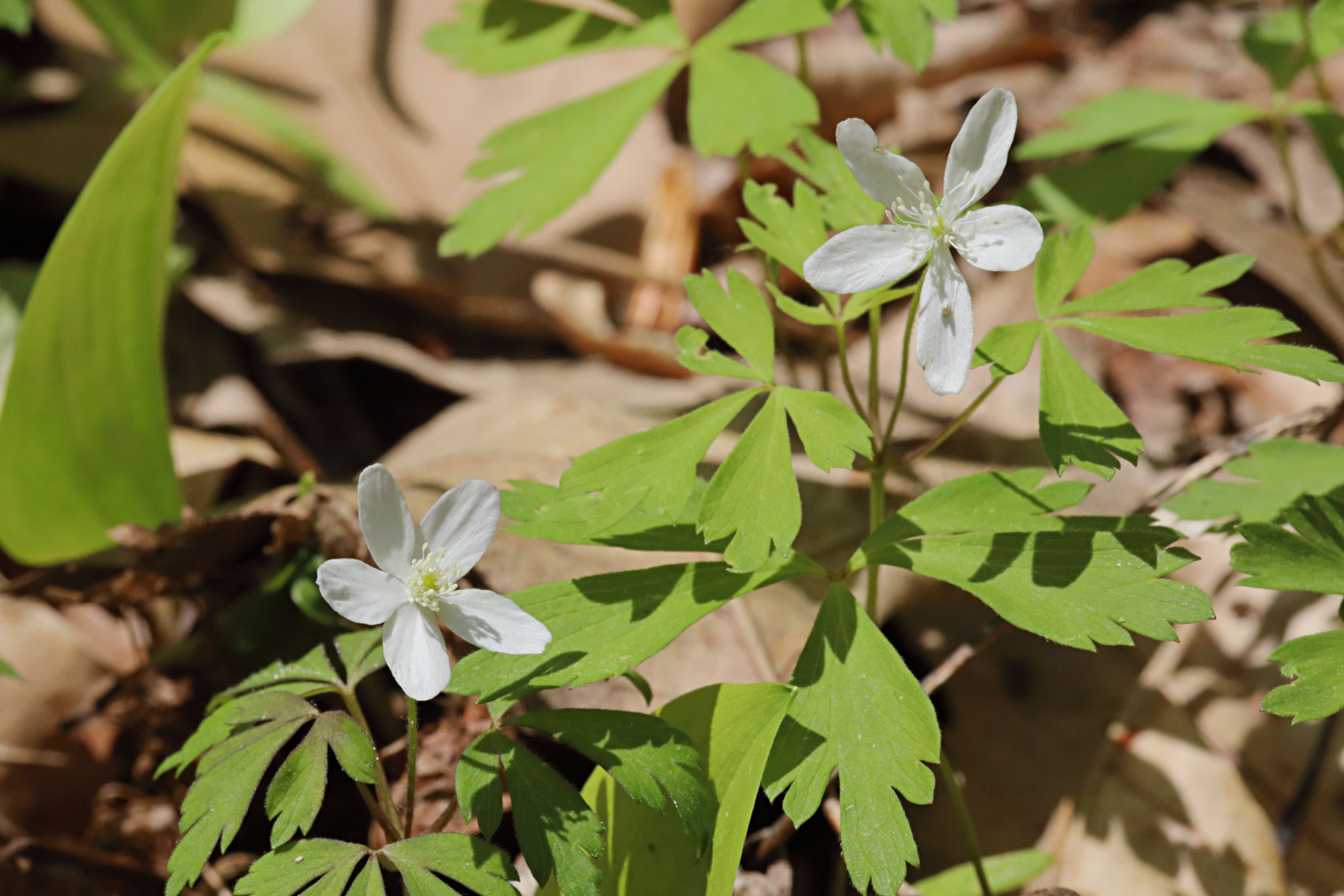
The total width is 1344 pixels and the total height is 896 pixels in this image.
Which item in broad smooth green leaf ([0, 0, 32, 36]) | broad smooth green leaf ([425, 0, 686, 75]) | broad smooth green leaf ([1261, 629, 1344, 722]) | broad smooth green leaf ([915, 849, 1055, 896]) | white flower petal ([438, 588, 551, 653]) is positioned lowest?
broad smooth green leaf ([915, 849, 1055, 896])

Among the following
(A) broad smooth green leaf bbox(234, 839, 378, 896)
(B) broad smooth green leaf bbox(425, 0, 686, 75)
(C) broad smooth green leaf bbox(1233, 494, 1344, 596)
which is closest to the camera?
(A) broad smooth green leaf bbox(234, 839, 378, 896)

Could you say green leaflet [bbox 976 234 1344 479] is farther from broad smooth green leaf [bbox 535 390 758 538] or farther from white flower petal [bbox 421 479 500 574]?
white flower petal [bbox 421 479 500 574]

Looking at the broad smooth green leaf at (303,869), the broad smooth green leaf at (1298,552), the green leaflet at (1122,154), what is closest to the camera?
the broad smooth green leaf at (303,869)

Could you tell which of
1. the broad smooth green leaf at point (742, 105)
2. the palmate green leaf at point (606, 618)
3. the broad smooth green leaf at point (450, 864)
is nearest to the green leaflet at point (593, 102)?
the broad smooth green leaf at point (742, 105)

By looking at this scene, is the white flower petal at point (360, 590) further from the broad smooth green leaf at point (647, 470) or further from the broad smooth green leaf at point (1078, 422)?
the broad smooth green leaf at point (1078, 422)

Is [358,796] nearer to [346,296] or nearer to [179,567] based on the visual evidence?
[179,567]

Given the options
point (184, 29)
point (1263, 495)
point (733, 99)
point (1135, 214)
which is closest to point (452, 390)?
point (733, 99)

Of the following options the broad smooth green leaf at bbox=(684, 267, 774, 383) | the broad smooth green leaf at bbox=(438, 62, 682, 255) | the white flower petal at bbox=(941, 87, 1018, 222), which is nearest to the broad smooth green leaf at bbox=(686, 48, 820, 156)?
the broad smooth green leaf at bbox=(438, 62, 682, 255)
